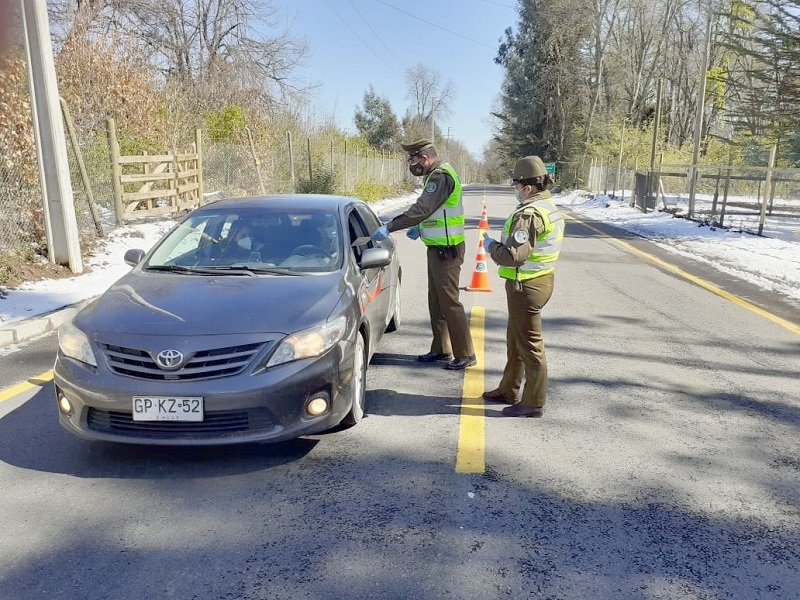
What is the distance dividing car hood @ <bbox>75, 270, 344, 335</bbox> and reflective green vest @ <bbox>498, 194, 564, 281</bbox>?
1.20 meters

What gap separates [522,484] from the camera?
3455 millimetres

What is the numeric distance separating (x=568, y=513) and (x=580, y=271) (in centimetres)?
824

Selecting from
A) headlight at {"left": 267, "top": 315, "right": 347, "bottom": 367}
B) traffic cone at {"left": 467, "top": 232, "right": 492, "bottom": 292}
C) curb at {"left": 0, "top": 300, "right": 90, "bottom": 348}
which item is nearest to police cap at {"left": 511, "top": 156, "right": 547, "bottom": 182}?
headlight at {"left": 267, "top": 315, "right": 347, "bottom": 367}

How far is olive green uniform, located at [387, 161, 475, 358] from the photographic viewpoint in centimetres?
505

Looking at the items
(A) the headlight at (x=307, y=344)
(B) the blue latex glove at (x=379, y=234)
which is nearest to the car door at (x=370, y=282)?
(B) the blue latex glove at (x=379, y=234)

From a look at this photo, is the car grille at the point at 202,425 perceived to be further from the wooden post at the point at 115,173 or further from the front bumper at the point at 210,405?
the wooden post at the point at 115,173

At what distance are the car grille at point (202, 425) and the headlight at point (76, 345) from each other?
→ 0.96 feet

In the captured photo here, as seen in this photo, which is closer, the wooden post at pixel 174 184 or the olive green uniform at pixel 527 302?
the olive green uniform at pixel 527 302

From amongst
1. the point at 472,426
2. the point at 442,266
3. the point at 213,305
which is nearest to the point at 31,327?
the point at 213,305

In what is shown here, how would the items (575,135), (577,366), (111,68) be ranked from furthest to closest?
(575,135), (111,68), (577,366)

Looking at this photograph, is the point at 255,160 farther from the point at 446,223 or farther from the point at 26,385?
the point at 446,223

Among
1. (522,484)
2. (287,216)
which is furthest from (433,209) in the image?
(522,484)

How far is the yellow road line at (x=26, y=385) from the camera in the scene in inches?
186

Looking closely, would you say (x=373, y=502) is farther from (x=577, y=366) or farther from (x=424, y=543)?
(x=577, y=366)
